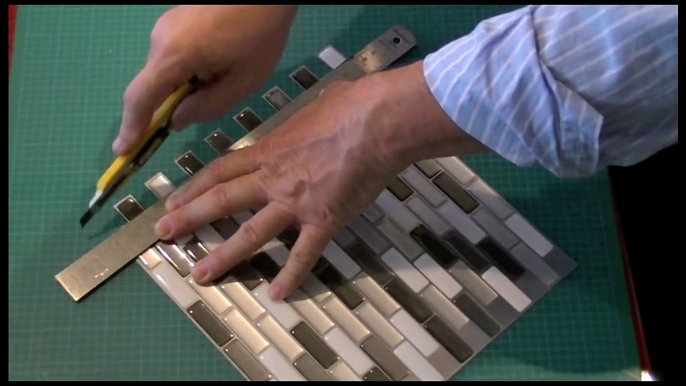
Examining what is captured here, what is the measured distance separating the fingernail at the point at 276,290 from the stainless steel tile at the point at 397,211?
0.12 metres

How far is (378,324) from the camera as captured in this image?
58 centimetres

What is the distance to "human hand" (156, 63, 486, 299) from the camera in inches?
18.8

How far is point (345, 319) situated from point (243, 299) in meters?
0.09

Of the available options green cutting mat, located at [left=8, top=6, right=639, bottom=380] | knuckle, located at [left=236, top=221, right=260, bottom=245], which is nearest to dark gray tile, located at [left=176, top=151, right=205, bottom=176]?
green cutting mat, located at [left=8, top=6, right=639, bottom=380]

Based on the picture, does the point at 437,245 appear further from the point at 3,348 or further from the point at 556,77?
the point at 3,348

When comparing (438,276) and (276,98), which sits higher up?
(276,98)

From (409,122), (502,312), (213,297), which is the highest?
(409,122)

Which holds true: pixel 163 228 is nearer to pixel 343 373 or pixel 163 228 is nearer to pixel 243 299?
pixel 243 299

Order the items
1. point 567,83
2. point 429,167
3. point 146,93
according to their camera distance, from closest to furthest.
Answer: point 567,83 → point 146,93 → point 429,167

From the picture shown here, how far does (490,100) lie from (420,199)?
209 mm

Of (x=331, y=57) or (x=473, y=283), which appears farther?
(x=331, y=57)

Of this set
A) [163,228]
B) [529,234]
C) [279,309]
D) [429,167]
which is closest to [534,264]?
[529,234]

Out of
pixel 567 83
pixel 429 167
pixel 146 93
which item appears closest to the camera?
pixel 567 83

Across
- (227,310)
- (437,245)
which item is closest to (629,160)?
(437,245)
